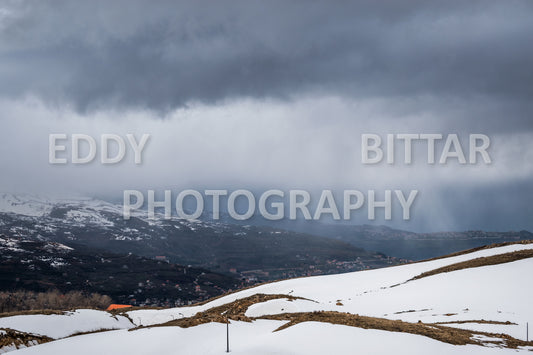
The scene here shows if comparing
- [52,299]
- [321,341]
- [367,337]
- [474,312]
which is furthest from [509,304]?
[52,299]

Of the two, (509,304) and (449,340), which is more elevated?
(449,340)

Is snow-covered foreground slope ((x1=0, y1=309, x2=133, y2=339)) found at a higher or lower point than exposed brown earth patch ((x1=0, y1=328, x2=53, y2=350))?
lower

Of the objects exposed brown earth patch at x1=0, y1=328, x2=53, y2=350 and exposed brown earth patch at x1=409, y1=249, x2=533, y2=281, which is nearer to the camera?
exposed brown earth patch at x1=0, y1=328, x2=53, y2=350

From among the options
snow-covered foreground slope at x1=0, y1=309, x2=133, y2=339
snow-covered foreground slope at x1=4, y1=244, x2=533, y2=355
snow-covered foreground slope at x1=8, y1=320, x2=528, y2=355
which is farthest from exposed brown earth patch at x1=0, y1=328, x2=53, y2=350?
snow-covered foreground slope at x1=8, y1=320, x2=528, y2=355

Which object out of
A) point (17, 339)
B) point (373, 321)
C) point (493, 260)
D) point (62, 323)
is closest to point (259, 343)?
point (373, 321)

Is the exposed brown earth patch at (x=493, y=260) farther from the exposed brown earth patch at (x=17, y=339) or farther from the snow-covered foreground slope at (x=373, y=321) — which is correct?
the exposed brown earth patch at (x=17, y=339)

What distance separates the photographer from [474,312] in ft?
90.0

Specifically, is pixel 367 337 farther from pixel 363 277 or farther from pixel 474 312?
pixel 363 277

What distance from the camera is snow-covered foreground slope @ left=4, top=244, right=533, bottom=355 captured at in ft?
50.3

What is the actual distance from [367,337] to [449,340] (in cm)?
346

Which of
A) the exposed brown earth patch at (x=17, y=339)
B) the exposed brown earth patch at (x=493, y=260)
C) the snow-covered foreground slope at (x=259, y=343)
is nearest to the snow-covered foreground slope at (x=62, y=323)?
the exposed brown earth patch at (x=17, y=339)

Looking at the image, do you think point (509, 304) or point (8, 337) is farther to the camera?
point (509, 304)

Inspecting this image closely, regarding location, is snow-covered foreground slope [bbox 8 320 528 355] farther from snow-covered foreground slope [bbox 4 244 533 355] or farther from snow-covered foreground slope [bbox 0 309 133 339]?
snow-covered foreground slope [bbox 0 309 133 339]

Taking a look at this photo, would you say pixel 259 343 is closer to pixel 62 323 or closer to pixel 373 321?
pixel 373 321
